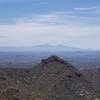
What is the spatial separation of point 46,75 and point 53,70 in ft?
9.84

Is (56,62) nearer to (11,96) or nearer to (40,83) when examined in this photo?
(40,83)

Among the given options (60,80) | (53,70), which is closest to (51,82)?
(60,80)

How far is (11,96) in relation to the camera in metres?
55.1

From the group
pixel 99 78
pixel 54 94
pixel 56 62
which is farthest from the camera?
pixel 99 78

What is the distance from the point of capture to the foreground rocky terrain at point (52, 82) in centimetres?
7312

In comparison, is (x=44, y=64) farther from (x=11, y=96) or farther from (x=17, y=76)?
(x=11, y=96)

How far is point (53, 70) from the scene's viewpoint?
88.5m

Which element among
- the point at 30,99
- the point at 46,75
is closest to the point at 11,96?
the point at 30,99

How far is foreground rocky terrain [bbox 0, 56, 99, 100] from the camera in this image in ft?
240

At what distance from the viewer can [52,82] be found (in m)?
81.2

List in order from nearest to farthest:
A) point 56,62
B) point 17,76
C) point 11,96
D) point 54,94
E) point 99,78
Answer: point 11,96 < point 54,94 < point 17,76 < point 56,62 < point 99,78

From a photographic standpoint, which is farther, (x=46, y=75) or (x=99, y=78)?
(x=99, y=78)

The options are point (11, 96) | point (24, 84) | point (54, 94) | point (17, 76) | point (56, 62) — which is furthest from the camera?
point (56, 62)

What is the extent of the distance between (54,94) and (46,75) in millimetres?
12351
